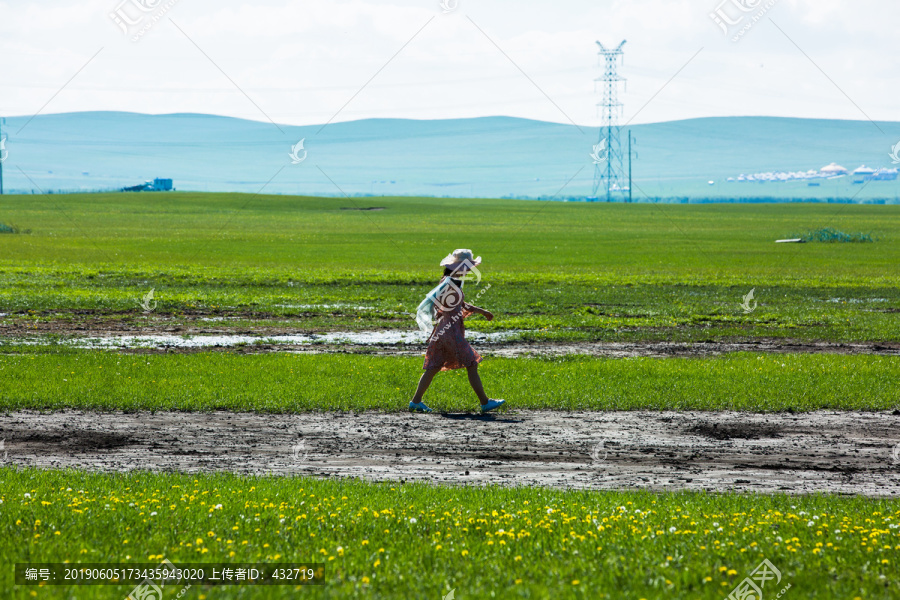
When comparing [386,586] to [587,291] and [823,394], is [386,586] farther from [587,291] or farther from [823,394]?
[587,291]

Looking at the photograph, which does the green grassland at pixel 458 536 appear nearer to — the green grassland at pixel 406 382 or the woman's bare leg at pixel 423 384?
the woman's bare leg at pixel 423 384

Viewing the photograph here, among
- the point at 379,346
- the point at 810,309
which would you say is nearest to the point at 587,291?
the point at 810,309

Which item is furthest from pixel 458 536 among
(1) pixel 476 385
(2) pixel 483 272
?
(2) pixel 483 272

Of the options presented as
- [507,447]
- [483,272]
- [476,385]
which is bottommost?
A: [507,447]

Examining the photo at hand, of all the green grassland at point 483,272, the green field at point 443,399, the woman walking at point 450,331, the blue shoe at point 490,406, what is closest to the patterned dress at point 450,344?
the woman walking at point 450,331

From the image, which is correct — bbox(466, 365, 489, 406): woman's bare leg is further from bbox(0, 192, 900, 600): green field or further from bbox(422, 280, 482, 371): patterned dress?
bbox(0, 192, 900, 600): green field

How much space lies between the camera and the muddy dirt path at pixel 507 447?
36.6ft

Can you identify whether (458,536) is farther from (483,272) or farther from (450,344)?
(483,272)

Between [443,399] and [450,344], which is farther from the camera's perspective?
[443,399]

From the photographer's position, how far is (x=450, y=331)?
48.1 ft

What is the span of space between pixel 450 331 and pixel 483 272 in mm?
32315

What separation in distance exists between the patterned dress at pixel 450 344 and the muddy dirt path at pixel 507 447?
34.8 inches

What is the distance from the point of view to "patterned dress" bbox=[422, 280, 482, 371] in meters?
14.6

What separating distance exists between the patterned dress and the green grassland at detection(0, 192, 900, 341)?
31.7 feet
